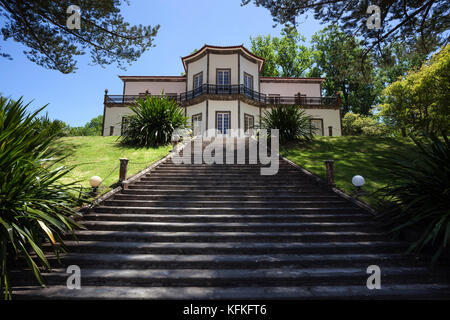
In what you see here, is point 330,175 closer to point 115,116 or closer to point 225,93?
point 225,93

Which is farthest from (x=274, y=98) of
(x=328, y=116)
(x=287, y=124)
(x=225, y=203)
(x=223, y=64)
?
(x=225, y=203)

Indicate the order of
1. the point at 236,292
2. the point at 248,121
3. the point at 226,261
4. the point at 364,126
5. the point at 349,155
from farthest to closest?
the point at 364,126 < the point at 248,121 < the point at 349,155 < the point at 226,261 < the point at 236,292

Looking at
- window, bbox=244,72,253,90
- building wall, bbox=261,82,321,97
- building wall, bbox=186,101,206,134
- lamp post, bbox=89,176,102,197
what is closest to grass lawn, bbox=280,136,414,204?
lamp post, bbox=89,176,102,197

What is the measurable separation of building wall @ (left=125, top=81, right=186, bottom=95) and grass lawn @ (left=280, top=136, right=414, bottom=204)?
14.9 meters

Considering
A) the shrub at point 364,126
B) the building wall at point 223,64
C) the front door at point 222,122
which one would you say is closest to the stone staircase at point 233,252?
the front door at point 222,122

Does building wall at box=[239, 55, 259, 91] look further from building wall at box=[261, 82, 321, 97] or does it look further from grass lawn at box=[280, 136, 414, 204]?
grass lawn at box=[280, 136, 414, 204]

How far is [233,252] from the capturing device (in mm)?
3838

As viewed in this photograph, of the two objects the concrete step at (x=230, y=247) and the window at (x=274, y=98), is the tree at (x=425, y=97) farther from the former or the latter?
the concrete step at (x=230, y=247)

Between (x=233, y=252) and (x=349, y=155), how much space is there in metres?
8.44

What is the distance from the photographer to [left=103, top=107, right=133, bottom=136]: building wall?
65.0 ft
